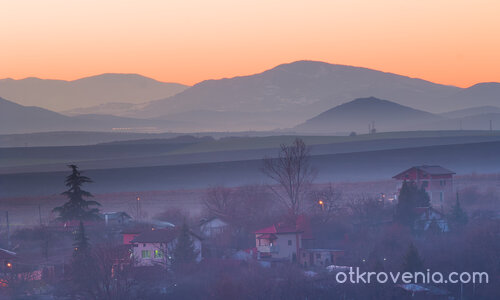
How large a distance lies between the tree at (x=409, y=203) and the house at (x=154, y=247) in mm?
9632

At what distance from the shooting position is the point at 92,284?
3094 cm

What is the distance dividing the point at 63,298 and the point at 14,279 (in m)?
2.83

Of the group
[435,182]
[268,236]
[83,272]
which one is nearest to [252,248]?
[268,236]

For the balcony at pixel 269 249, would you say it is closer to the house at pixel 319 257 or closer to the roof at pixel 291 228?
the roof at pixel 291 228

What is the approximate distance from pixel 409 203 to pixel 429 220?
1379mm

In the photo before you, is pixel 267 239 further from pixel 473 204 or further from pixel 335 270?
pixel 473 204

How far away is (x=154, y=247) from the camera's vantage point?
36125 millimetres

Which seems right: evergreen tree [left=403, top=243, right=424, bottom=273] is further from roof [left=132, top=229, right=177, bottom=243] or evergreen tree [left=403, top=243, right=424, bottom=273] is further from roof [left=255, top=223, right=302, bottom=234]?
roof [left=132, top=229, right=177, bottom=243]

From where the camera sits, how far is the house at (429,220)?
39688 mm

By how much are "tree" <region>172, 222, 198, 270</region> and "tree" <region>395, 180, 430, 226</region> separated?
10777 millimetres

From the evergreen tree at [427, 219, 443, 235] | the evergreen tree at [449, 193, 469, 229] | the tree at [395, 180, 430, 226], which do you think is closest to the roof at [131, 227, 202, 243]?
the tree at [395, 180, 430, 226]

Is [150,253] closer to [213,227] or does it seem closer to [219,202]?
[213,227]

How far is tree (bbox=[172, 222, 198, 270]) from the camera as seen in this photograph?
34.0 m

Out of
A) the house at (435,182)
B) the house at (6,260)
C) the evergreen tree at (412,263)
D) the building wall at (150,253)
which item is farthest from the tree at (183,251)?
the house at (435,182)
